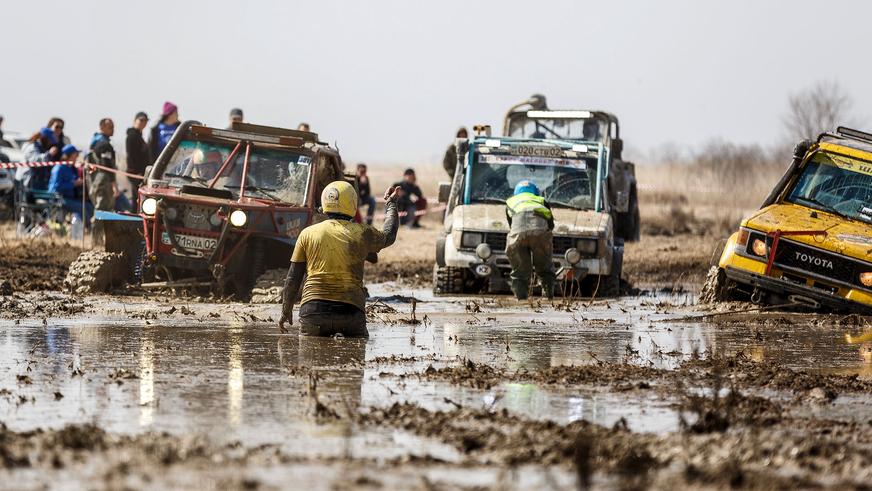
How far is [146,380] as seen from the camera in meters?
9.13

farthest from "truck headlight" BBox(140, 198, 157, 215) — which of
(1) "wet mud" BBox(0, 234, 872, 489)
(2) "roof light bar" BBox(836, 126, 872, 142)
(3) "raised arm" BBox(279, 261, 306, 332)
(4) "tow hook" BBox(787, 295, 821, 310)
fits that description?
(2) "roof light bar" BBox(836, 126, 872, 142)

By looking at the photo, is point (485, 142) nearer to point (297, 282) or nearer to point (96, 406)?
point (297, 282)

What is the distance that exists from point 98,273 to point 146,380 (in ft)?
22.0

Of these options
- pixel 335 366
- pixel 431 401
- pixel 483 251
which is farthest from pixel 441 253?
pixel 431 401

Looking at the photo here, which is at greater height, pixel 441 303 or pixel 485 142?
pixel 485 142

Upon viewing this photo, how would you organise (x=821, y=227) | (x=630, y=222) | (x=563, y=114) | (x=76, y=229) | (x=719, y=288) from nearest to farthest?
(x=821, y=227)
(x=719, y=288)
(x=76, y=229)
(x=563, y=114)
(x=630, y=222)

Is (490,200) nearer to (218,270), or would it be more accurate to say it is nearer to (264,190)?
(264,190)

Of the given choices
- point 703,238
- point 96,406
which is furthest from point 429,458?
point 703,238

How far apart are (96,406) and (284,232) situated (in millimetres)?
7367

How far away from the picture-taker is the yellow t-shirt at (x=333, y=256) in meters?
11.5

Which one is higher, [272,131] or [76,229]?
[272,131]

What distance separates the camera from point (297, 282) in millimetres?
11516

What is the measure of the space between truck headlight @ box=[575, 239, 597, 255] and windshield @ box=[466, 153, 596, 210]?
870mm

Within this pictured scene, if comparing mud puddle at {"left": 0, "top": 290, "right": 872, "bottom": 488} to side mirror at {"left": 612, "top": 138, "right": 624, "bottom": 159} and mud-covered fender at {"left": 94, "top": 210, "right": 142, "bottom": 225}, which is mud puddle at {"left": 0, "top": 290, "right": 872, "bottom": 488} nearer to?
mud-covered fender at {"left": 94, "top": 210, "right": 142, "bottom": 225}
